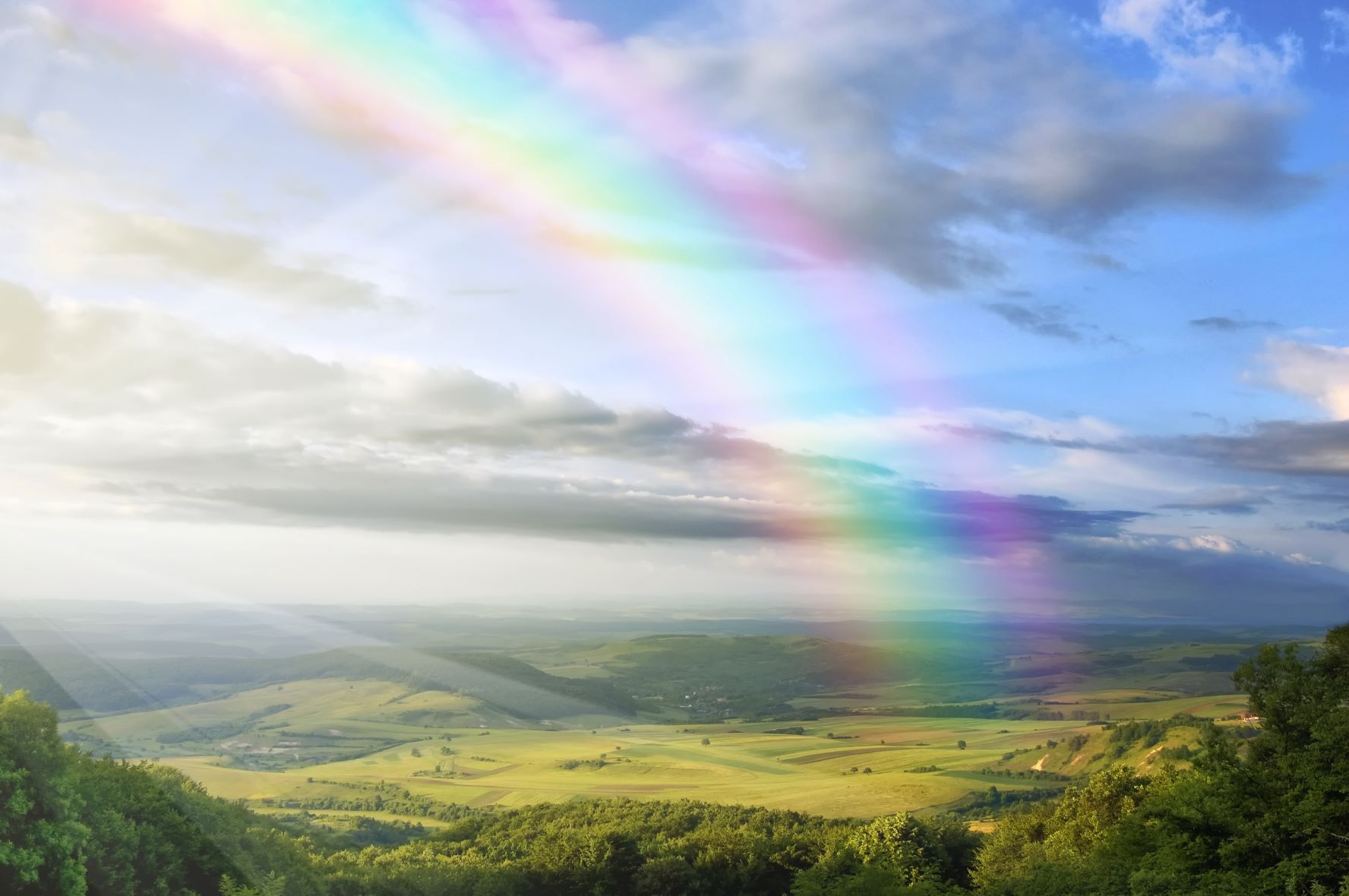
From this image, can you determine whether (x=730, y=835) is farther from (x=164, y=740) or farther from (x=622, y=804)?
(x=164, y=740)

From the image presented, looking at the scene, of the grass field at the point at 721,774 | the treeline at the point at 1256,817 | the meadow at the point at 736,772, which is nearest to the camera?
the treeline at the point at 1256,817

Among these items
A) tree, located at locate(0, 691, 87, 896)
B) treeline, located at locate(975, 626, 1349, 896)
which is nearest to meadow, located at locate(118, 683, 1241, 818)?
treeline, located at locate(975, 626, 1349, 896)

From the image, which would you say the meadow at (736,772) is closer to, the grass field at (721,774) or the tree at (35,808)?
the grass field at (721,774)

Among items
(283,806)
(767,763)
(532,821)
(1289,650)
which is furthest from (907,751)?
(1289,650)

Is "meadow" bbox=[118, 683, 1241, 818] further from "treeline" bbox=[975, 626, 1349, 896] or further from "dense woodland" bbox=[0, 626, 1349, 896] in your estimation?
"treeline" bbox=[975, 626, 1349, 896]

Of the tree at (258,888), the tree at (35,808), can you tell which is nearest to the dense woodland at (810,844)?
the tree at (35,808)

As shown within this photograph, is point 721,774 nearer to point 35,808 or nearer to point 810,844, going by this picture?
point 810,844
